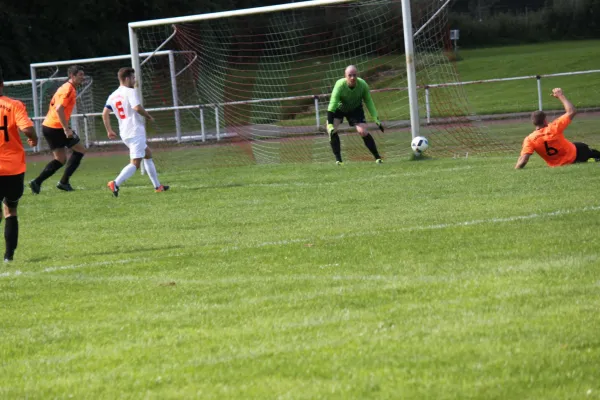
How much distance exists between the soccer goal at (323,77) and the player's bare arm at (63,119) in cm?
359

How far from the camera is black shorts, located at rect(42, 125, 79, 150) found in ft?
55.3

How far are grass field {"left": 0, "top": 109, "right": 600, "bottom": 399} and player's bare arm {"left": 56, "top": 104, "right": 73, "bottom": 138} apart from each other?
2749 millimetres

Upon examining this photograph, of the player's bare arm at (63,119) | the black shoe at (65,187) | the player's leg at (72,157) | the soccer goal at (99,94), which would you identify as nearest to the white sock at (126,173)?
the player's bare arm at (63,119)

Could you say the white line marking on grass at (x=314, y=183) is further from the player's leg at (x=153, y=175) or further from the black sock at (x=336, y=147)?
the black sock at (x=336, y=147)

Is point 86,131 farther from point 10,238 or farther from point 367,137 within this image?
point 10,238

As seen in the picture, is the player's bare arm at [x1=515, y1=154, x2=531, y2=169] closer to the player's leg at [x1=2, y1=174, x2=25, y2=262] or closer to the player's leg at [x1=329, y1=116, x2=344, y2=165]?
the player's leg at [x1=329, y1=116, x2=344, y2=165]

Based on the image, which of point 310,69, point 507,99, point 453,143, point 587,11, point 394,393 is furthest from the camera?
point 587,11

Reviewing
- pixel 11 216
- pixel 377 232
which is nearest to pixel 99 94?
pixel 11 216

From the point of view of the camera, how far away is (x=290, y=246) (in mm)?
9422

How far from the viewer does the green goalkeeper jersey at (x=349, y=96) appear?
18125mm

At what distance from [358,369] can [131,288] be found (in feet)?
10.3

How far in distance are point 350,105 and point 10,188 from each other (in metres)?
9.22

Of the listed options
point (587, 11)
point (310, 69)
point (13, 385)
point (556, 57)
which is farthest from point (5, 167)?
point (587, 11)

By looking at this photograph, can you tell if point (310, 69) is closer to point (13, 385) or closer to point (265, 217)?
point (265, 217)
